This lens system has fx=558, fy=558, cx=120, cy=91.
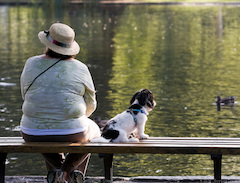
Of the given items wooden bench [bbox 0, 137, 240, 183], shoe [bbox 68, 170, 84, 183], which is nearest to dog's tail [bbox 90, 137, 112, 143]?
wooden bench [bbox 0, 137, 240, 183]

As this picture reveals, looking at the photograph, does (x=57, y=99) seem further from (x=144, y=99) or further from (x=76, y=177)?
(x=144, y=99)

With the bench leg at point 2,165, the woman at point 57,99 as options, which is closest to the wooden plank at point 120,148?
the woman at point 57,99

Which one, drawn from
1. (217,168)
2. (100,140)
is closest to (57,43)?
(100,140)

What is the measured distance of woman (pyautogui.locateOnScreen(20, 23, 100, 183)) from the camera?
16.1 ft

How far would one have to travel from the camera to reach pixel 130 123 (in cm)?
525

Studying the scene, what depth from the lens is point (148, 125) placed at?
9.50 metres

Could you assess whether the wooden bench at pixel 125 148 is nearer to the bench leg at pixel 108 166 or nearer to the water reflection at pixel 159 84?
the bench leg at pixel 108 166

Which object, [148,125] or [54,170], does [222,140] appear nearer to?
[54,170]

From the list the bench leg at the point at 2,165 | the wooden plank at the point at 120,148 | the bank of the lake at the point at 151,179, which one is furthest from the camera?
the bank of the lake at the point at 151,179

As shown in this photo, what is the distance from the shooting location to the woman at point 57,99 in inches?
193

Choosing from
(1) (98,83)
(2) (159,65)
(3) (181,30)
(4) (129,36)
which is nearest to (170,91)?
(1) (98,83)

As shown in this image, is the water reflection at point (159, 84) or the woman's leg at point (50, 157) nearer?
the woman's leg at point (50, 157)

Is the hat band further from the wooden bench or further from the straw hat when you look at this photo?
the wooden bench

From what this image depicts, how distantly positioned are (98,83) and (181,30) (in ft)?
64.8
